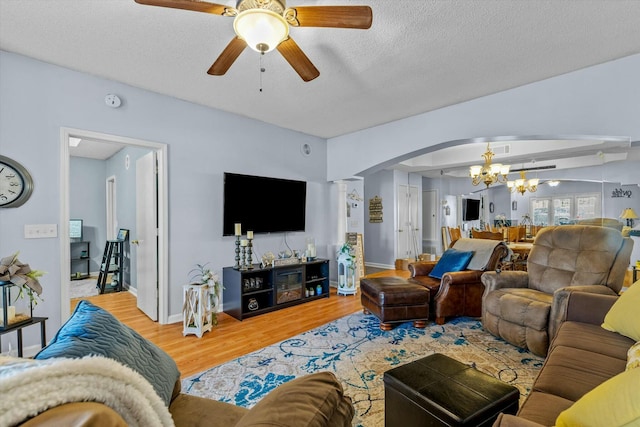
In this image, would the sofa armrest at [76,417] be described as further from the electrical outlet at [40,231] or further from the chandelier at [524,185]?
the chandelier at [524,185]

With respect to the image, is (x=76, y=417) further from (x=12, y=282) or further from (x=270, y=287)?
(x=270, y=287)

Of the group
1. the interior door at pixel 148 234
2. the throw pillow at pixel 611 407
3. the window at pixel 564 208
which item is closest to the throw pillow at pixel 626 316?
the throw pillow at pixel 611 407

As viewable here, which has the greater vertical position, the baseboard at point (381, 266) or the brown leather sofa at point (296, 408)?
the brown leather sofa at point (296, 408)

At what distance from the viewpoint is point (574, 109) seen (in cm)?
291

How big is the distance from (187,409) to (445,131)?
376 centimetres

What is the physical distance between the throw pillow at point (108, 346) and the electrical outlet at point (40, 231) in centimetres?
217

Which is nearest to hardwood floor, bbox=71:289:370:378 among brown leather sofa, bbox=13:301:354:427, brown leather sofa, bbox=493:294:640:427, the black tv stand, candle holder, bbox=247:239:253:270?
the black tv stand

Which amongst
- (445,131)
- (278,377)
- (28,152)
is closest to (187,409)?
(278,377)

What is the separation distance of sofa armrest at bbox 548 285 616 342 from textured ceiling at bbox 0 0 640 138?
195cm

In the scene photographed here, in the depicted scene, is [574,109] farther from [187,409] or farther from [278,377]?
[187,409]

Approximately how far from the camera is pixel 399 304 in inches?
129

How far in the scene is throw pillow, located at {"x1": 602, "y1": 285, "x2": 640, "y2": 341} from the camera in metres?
1.74

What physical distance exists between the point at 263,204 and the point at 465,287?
2.75m

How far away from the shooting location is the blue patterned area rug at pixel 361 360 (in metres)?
2.13
